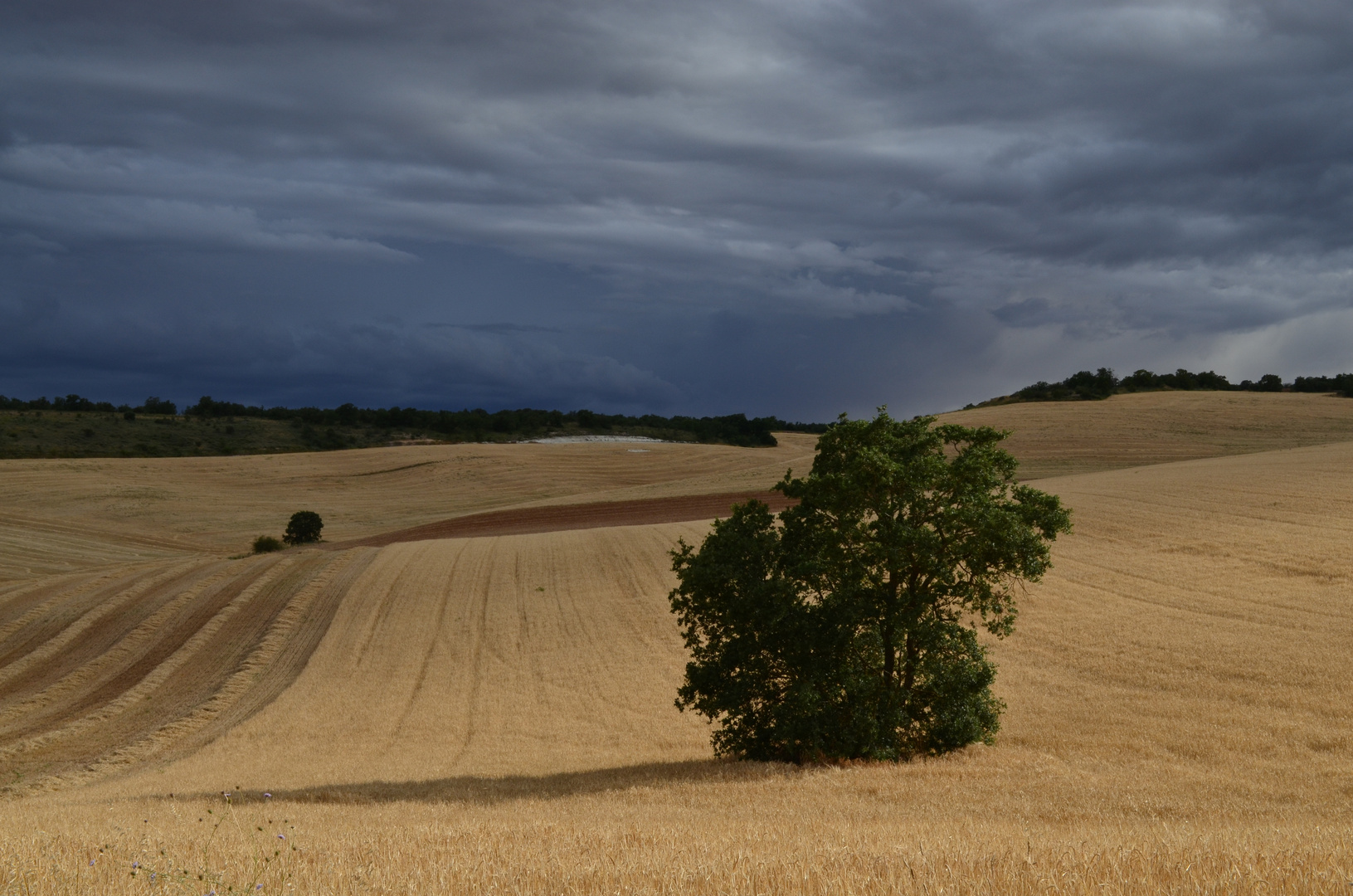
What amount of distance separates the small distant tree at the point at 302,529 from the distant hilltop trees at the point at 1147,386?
80143mm

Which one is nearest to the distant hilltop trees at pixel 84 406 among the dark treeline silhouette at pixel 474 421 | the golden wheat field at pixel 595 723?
the dark treeline silhouette at pixel 474 421

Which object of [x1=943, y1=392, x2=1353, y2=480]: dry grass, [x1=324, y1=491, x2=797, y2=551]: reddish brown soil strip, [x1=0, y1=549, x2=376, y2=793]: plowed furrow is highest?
[x1=943, y1=392, x2=1353, y2=480]: dry grass

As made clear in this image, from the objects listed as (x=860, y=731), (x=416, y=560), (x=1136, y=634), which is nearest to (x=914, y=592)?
(x=860, y=731)

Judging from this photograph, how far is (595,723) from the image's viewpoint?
24422 millimetres

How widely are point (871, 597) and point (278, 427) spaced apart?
4592 inches

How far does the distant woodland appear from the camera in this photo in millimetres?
101438

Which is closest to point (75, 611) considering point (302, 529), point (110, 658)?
point (110, 658)

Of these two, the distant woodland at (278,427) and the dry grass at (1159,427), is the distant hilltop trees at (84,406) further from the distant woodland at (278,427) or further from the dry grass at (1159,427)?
the dry grass at (1159,427)

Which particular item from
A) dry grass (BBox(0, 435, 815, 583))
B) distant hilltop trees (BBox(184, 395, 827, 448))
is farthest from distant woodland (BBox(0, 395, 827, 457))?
dry grass (BBox(0, 435, 815, 583))

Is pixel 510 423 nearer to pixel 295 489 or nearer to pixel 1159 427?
pixel 295 489

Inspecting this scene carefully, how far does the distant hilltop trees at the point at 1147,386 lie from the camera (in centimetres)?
10484

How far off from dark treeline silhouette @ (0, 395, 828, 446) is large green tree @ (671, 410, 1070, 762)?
10606cm

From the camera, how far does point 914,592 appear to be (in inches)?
724

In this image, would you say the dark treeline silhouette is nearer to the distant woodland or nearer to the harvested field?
the distant woodland
